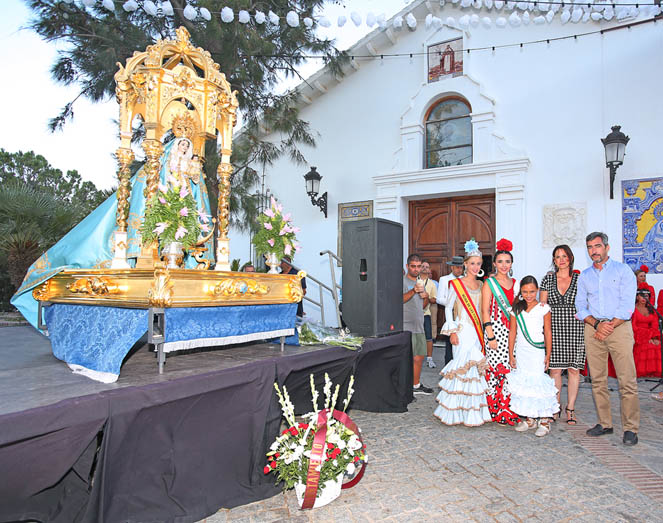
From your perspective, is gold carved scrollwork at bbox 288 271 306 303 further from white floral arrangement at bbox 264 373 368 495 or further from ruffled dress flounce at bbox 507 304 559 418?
ruffled dress flounce at bbox 507 304 559 418

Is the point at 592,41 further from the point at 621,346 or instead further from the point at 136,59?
the point at 136,59

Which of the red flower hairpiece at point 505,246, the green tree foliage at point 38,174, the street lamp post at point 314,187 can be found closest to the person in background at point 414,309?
the red flower hairpiece at point 505,246

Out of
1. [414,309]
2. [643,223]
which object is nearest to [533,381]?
[414,309]

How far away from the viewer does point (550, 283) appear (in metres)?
4.79

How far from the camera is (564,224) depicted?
25.9 ft

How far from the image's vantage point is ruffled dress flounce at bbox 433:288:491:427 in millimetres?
4598

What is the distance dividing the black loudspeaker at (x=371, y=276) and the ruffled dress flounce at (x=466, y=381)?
720mm

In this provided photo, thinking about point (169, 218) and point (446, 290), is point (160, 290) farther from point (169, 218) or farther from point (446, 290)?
point (446, 290)

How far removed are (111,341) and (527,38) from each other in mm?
8695

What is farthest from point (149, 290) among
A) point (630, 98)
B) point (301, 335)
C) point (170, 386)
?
point (630, 98)

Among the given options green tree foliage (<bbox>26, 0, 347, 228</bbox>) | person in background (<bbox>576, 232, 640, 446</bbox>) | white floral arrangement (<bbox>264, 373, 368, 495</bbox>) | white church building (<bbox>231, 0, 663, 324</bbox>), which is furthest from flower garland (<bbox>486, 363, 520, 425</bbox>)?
green tree foliage (<bbox>26, 0, 347, 228</bbox>)

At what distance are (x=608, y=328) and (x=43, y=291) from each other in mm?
5025

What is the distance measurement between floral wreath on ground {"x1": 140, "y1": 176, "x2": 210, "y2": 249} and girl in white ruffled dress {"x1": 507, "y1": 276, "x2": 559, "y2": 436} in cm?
311

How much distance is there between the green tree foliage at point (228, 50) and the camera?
25.7 feet
